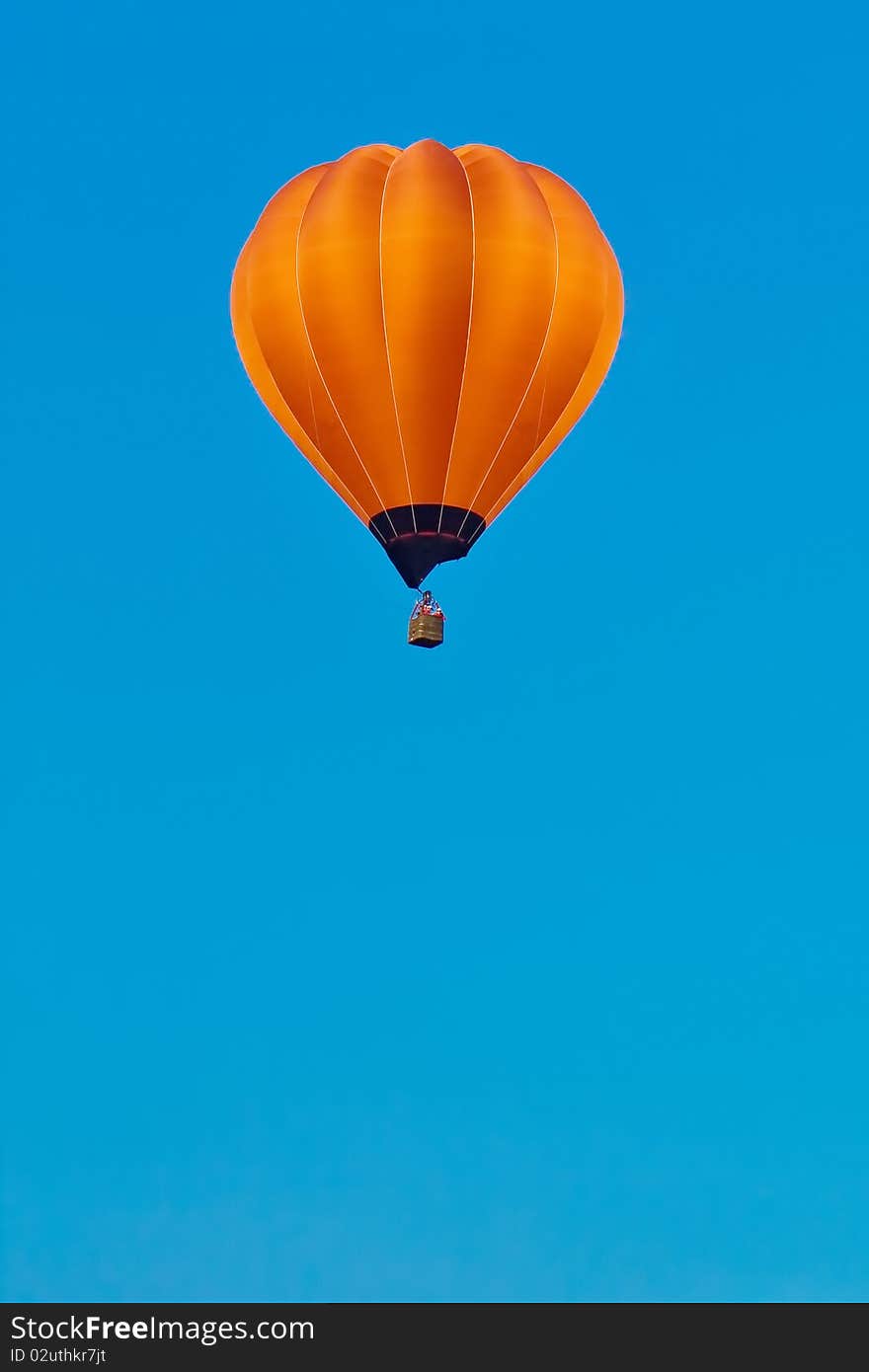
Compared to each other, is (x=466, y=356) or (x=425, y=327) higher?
(x=425, y=327)

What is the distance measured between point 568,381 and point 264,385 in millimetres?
4254

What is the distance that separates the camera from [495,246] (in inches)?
1682

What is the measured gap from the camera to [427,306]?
42.5 metres

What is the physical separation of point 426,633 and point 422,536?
1.33 metres

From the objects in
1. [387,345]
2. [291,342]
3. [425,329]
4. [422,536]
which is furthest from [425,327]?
[422,536]

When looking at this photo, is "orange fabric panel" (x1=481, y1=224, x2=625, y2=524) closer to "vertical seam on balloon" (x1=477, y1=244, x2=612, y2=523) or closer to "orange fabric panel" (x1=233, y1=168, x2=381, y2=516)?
"vertical seam on balloon" (x1=477, y1=244, x2=612, y2=523)

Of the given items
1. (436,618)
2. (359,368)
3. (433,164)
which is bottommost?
(436,618)

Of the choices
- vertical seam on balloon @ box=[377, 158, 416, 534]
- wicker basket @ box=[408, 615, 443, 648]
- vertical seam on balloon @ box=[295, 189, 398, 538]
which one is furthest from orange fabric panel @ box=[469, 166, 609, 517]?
wicker basket @ box=[408, 615, 443, 648]

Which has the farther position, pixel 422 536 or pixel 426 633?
pixel 422 536

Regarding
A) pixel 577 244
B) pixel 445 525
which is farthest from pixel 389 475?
pixel 577 244

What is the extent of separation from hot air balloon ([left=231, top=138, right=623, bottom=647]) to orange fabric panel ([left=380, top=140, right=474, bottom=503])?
0.06 ft

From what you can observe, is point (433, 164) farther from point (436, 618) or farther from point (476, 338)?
point (436, 618)

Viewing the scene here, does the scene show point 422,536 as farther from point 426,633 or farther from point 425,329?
point 425,329

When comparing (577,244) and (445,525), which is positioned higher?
(577,244)
